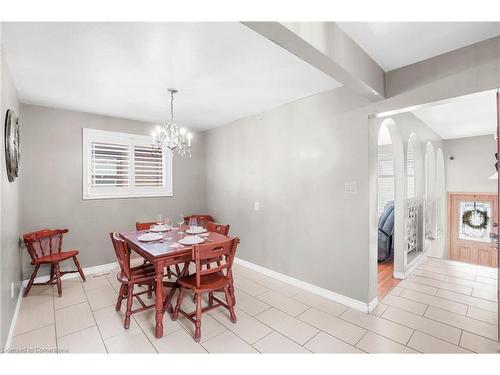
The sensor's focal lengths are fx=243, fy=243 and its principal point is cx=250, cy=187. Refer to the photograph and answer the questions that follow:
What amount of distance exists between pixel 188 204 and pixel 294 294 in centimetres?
259

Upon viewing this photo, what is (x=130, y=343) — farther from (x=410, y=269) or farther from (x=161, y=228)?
(x=410, y=269)

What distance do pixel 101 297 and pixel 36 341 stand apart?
80cm

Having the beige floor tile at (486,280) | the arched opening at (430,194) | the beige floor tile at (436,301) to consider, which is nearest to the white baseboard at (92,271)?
the beige floor tile at (436,301)

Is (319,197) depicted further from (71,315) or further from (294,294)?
(71,315)

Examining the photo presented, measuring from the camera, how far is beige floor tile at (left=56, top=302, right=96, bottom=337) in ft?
7.11

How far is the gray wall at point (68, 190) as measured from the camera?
3.15 meters

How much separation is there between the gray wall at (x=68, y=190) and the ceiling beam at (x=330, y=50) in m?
3.32

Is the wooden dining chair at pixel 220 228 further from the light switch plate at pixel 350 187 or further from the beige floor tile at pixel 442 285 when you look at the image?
the beige floor tile at pixel 442 285

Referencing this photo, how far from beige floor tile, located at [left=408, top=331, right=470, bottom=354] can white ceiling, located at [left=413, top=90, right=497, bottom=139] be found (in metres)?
2.39

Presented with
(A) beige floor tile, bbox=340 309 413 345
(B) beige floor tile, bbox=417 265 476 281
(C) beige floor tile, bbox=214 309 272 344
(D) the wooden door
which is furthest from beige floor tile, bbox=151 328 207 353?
(D) the wooden door

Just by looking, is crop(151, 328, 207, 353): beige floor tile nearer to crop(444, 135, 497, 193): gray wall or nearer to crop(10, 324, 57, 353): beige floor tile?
crop(10, 324, 57, 353): beige floor tile

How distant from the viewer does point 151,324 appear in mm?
2248

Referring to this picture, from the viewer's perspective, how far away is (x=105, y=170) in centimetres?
371

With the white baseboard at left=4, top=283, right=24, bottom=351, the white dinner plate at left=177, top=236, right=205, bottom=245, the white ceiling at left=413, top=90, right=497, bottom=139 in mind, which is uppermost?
the white ceiling at left=413, top=90, right=497, bottom=139
